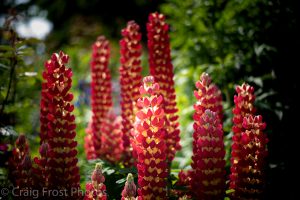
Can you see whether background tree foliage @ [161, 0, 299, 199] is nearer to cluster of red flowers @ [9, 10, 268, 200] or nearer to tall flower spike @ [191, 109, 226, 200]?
cluster of red flowers @ [9, 10, 268, 200]

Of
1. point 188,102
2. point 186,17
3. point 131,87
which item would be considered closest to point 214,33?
point 186,17

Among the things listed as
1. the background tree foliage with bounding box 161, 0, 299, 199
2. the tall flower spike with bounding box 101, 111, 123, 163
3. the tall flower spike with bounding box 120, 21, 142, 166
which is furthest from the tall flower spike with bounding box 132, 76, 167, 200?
the background tree foliage with bounding box 161, 0, 299, 199

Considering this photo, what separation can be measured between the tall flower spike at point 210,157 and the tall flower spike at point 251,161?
126 millimetres

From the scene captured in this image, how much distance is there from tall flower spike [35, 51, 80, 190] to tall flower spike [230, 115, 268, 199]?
0.86 meters

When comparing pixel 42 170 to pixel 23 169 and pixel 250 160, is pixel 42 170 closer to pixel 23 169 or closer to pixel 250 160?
pixel 23 169

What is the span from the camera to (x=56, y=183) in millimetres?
1962

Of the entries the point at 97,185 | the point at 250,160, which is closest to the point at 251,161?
the point at 250,160

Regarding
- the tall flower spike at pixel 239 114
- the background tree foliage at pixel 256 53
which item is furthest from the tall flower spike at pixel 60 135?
the background tree foliage at pixel 256 53

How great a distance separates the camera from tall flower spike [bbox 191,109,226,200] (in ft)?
6.26

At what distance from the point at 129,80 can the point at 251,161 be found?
1.10 m

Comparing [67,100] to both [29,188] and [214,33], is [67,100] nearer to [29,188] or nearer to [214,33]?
[29,188]

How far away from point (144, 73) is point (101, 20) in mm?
3325

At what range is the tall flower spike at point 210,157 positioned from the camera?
1.91m

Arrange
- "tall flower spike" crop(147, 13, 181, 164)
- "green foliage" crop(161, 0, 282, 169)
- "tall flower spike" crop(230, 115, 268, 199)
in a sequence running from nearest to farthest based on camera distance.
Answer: "tall flower spike" crop(230, 115, 268, 199), "tall flower spike" crop(147, 13, 181, 164), "green foliage" crop(161, 0, 282, 169)
